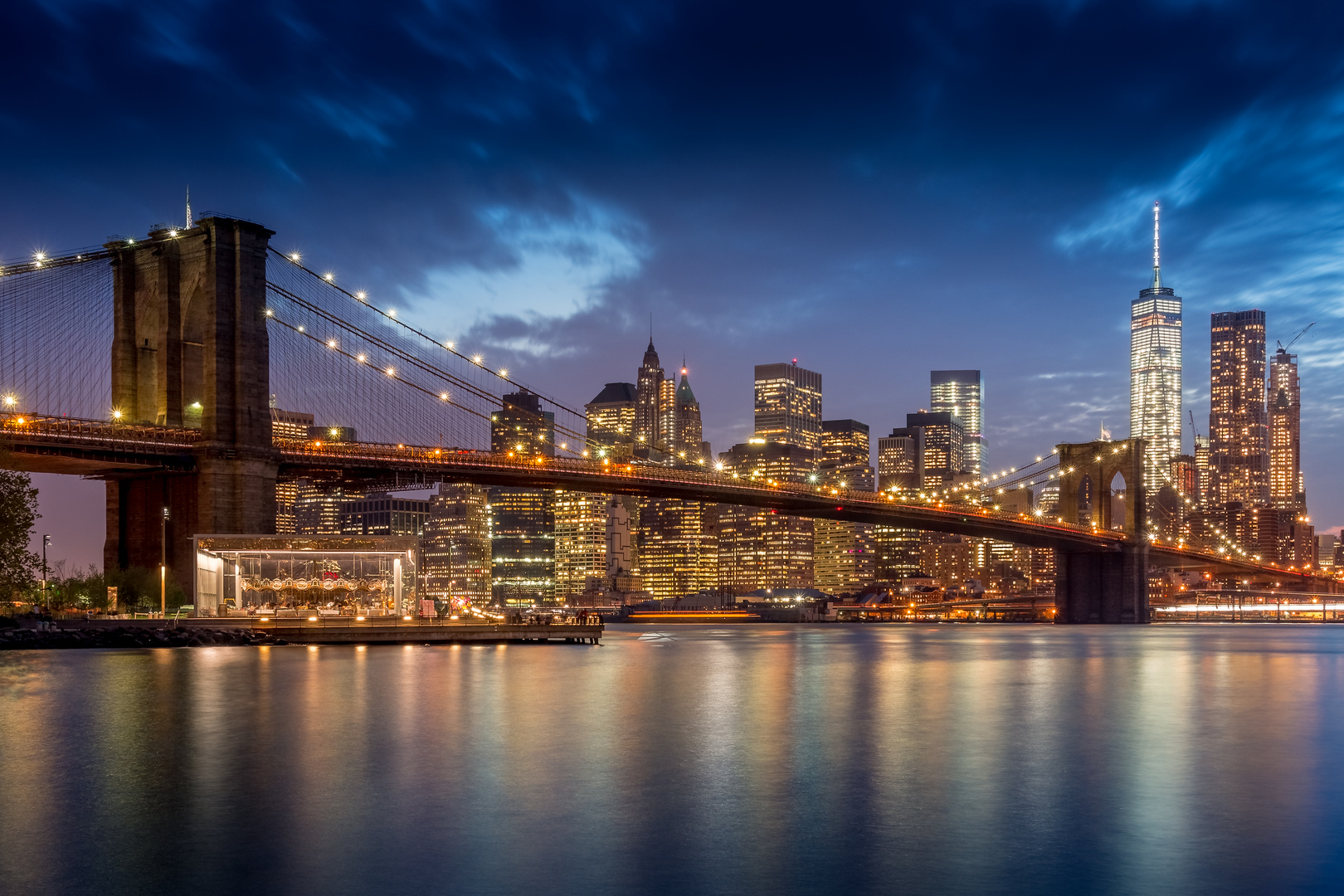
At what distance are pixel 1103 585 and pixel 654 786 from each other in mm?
107009

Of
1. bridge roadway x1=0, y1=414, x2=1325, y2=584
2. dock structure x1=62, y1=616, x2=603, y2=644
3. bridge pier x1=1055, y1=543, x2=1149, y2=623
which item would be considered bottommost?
bridge pier x1=1055, y1=543, x2=1149, y2=623

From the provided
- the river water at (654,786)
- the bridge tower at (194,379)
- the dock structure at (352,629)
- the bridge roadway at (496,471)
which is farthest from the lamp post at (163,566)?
the river water at (654,786)

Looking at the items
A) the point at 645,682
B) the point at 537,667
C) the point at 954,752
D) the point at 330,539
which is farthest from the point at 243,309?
the point at 954,752

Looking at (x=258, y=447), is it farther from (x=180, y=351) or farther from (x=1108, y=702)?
(x=1108, y=702)

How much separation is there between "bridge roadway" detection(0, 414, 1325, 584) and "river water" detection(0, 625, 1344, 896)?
22893 millimetres

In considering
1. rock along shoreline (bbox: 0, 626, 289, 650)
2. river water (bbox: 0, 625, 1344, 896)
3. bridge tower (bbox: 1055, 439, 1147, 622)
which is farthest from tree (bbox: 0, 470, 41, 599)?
bridge tower (bbox: 1055, 439, 1147, 622)

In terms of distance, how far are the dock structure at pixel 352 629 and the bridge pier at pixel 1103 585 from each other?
7170cm

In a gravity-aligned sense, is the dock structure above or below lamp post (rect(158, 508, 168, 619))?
below

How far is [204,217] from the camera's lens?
63.5 meters

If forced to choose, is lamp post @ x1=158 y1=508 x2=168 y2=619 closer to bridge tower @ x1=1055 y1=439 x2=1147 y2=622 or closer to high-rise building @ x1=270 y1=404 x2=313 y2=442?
high-rise building @ x1=270 y1=404 x2=313 y2=442

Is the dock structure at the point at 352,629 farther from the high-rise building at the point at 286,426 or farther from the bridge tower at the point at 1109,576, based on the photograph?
the bridge tower at the point at 1109,576

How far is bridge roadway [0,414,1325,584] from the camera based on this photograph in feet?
187

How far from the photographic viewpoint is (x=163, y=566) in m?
Result: 58.7

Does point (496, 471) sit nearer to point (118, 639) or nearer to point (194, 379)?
point (194, 379)
